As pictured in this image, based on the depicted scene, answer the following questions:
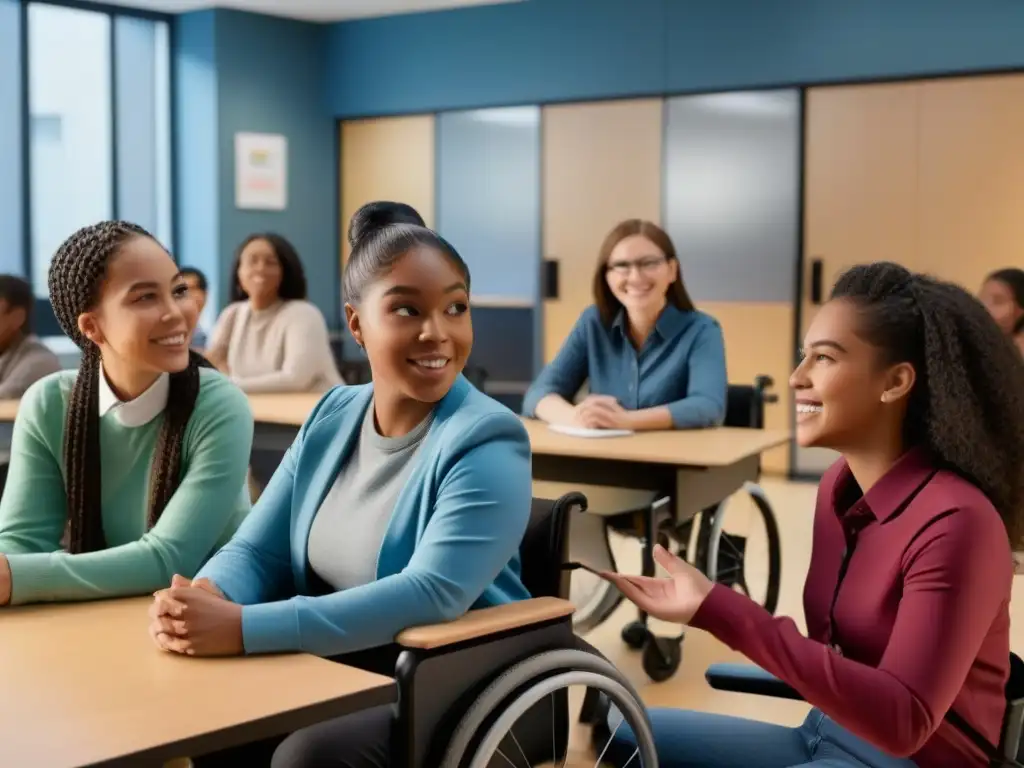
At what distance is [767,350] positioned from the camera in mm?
7449

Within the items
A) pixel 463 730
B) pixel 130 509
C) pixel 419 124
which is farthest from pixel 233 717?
pixel 419 124

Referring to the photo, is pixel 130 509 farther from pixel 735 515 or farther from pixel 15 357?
pixel 15 357

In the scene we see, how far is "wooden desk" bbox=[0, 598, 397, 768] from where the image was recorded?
1315 mm

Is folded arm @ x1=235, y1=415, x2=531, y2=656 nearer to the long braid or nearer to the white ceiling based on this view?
the long braid

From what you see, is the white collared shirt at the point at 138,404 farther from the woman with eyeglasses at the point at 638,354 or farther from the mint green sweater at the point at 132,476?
the woman with eyeglasses at the point at 638,354

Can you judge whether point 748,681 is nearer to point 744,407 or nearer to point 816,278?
point 744,407

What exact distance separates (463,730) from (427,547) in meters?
0.25

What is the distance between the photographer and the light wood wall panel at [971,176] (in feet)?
21.9

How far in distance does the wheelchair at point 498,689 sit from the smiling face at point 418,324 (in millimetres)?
341

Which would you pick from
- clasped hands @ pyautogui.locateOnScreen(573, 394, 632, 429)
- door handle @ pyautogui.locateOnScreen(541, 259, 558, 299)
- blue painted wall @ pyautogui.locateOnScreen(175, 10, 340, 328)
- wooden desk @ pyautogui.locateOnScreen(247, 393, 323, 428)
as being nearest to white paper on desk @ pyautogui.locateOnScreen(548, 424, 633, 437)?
clasped hands @ pyautogui.locateOnScreen(573, 394, 632, 429)

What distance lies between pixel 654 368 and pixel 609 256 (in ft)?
1.24

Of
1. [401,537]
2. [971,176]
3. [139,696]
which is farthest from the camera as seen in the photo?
[971,176]

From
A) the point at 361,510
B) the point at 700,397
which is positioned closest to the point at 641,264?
the point at 700,397

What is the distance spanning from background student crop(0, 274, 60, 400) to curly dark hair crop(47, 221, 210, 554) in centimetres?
256
